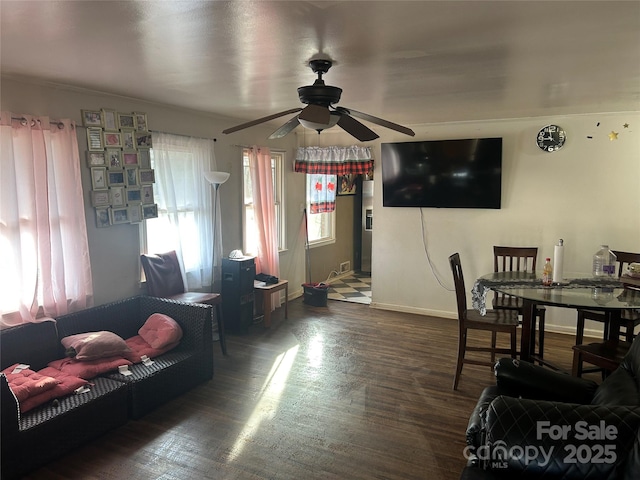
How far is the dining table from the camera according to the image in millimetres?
2955

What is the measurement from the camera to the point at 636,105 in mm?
3924

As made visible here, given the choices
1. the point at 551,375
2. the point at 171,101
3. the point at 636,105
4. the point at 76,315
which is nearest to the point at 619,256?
the point at 636,105

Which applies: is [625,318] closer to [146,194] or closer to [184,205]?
[184,205]

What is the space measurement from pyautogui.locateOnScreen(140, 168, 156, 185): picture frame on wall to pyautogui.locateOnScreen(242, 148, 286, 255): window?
51.9 inches

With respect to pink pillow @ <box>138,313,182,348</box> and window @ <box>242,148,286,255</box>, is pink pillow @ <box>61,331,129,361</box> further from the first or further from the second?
window @ <box>242,148,286,255</box>

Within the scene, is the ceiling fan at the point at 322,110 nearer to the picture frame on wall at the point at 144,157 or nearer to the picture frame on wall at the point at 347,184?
the picture frame on wall at the point at 144,157

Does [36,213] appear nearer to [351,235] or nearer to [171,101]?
[171,101]

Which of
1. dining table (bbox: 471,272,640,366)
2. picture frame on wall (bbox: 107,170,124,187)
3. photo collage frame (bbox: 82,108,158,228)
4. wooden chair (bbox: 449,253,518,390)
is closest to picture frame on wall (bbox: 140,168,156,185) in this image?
photo collage frame (bbox: 82,108,158,228)

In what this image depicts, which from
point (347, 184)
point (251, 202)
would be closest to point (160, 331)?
point (251, 202)

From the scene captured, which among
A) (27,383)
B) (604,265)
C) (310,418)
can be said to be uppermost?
(604,265)

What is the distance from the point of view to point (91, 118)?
347 cm

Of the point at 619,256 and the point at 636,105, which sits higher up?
the point at 636,105

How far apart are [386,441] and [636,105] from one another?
360 centimetres

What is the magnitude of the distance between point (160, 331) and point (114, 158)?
1.47 meters
